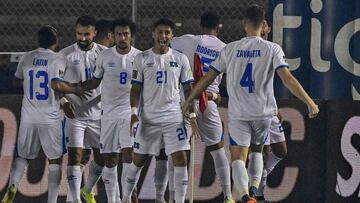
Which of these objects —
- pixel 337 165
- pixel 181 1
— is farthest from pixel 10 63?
pixel 337 165

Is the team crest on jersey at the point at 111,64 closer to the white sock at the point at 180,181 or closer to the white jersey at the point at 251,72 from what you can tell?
the white sock at the point at 180,181

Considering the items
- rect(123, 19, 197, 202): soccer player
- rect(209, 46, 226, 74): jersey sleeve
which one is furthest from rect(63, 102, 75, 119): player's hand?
rect(209, 46, 226, 74): jersey sleeve

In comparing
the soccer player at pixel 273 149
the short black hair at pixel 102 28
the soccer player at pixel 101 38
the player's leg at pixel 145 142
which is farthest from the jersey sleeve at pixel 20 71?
the soccer player at pixel 273 149

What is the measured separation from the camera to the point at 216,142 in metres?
13.4

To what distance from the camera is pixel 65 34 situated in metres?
16.8

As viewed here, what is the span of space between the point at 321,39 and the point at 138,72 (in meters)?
2.93

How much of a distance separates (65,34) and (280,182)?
4.29 m

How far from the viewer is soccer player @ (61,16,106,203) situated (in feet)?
43.0

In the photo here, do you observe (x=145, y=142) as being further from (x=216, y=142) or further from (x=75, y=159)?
(x=216, y=142)

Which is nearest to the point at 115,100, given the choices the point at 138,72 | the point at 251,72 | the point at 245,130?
the point at 138,72

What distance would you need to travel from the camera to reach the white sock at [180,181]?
12.2 meters

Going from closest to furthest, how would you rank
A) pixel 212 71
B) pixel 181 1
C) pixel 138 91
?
pixel 212 71 → pixel 138 91 → pixel 181 1

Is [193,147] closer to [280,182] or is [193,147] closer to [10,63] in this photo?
[280,182]

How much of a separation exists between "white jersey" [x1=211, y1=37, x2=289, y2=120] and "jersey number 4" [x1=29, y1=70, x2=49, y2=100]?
2121 mm
